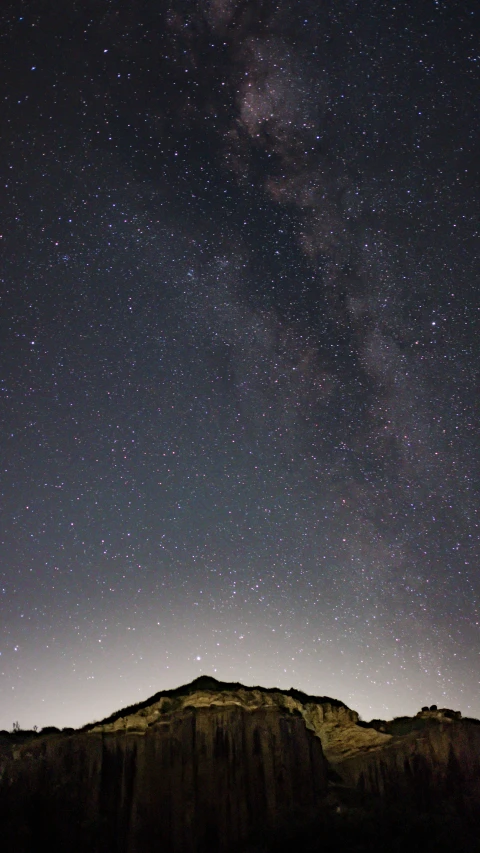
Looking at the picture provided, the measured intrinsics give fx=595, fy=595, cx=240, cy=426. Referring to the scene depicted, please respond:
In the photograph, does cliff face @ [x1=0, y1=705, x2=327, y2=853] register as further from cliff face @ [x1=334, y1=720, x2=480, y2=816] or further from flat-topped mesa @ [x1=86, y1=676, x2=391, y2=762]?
cliff face @ [x1=334, y1=720, x2=480, y2=816]

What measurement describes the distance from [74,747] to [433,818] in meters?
14.3

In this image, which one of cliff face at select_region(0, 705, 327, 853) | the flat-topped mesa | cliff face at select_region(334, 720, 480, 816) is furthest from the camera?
the flat-topped mesa

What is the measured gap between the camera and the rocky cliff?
→ 22297 millimetres

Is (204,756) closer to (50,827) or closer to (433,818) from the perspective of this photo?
(50,827)

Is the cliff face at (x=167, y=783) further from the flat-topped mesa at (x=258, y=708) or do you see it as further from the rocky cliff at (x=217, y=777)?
the flat-topped mesa at (x=258, y=708)

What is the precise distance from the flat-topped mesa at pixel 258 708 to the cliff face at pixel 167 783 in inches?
14.3

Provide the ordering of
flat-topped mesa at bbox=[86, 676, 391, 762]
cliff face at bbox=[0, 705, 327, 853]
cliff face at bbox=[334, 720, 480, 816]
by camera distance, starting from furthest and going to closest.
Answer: flat-topped mesa at bbox=[86, 676, 391, 762] → cliff face at bbox=[334, 720, 480, 816] → cliff face at bbox=[0, 705, 327, 853]

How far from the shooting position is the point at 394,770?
2550cm

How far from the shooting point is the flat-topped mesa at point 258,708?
82.8 ft

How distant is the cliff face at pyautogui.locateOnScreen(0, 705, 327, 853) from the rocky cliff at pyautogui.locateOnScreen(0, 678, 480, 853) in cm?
4

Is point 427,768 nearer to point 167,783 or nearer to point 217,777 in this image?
point 217,777

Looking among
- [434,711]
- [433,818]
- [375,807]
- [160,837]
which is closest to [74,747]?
[160,837]

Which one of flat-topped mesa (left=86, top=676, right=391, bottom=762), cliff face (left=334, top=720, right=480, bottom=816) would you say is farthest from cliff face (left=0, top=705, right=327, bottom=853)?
cliff face (left=334, top=720, right=480, bottom=816)

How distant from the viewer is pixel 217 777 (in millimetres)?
23422
